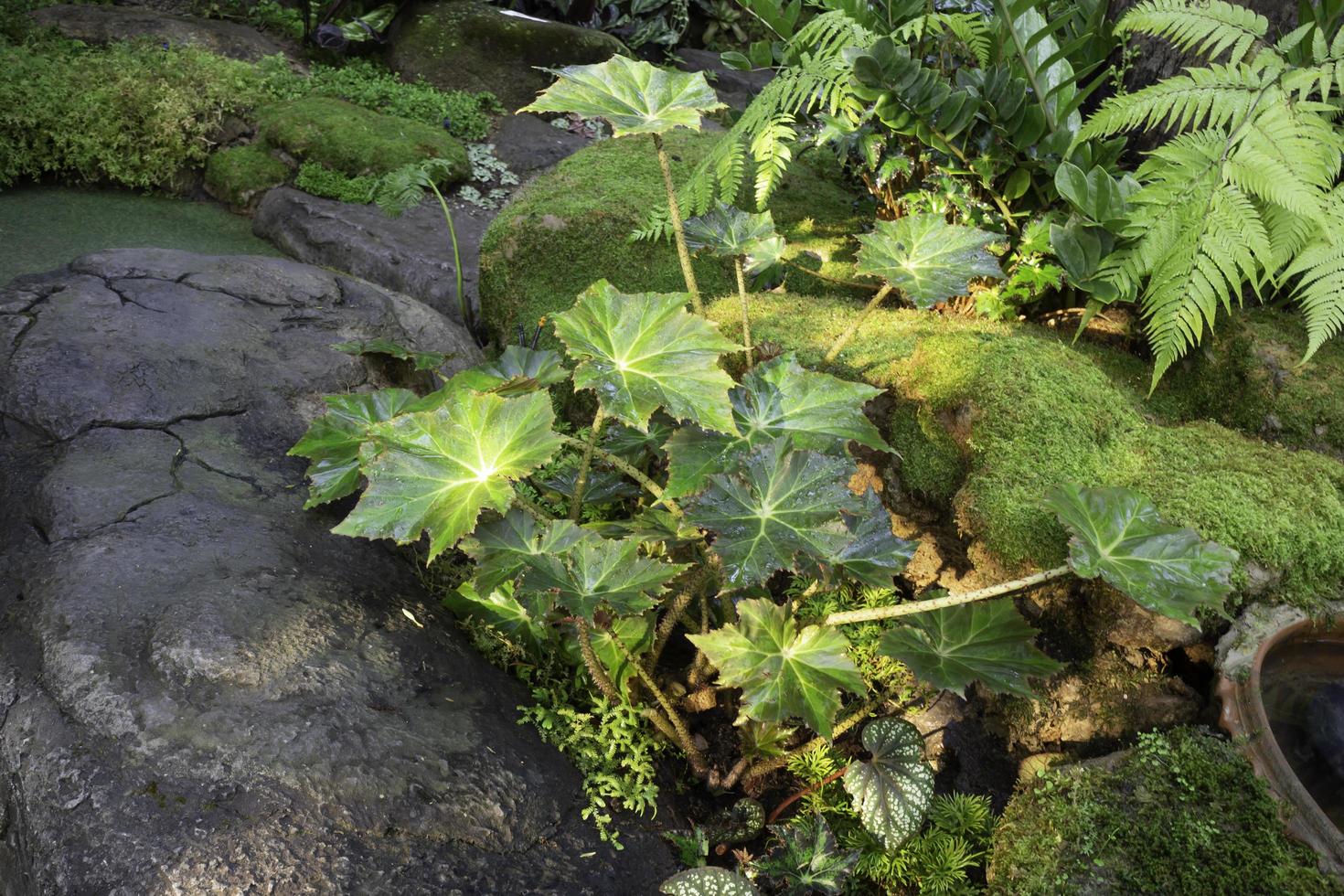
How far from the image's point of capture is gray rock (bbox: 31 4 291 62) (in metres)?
6.77

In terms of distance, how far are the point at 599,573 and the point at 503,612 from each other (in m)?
0.56

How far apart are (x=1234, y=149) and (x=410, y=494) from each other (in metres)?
2.62

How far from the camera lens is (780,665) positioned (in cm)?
193

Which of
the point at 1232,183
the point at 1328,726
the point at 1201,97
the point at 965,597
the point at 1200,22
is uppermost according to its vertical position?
the point at 1200,22

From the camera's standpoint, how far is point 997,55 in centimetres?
318

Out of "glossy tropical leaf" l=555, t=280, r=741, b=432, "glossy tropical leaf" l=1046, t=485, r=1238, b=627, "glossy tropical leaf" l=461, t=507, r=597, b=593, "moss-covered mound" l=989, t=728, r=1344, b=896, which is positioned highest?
"glossy tropical leaf" l=555, t=280, r=741, b=432

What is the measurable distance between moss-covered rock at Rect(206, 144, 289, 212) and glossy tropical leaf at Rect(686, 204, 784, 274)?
4.17 meters

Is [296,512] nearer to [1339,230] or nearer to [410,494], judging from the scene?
[410,494]

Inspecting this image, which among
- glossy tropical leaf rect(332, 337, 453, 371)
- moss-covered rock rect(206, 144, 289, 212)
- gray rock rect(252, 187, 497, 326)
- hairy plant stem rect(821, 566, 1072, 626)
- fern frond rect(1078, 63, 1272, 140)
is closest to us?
hairy plant stem rect(821, 566, 1072, 626)

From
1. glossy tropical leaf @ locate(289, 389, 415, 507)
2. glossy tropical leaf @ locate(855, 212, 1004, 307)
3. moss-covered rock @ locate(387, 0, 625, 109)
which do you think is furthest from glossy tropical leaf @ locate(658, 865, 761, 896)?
moss-covered rock @ locate(387, 0, 625, 109)

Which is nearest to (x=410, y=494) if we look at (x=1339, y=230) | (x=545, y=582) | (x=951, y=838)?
(x=545, y=582)

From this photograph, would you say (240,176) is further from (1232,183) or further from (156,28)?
(1232,183)

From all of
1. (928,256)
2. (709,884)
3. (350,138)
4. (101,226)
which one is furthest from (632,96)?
(350,138)

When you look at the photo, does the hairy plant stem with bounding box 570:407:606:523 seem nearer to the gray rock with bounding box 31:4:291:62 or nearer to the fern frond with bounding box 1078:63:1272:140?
the fern frond with bounding box 1078:63:1272:140
